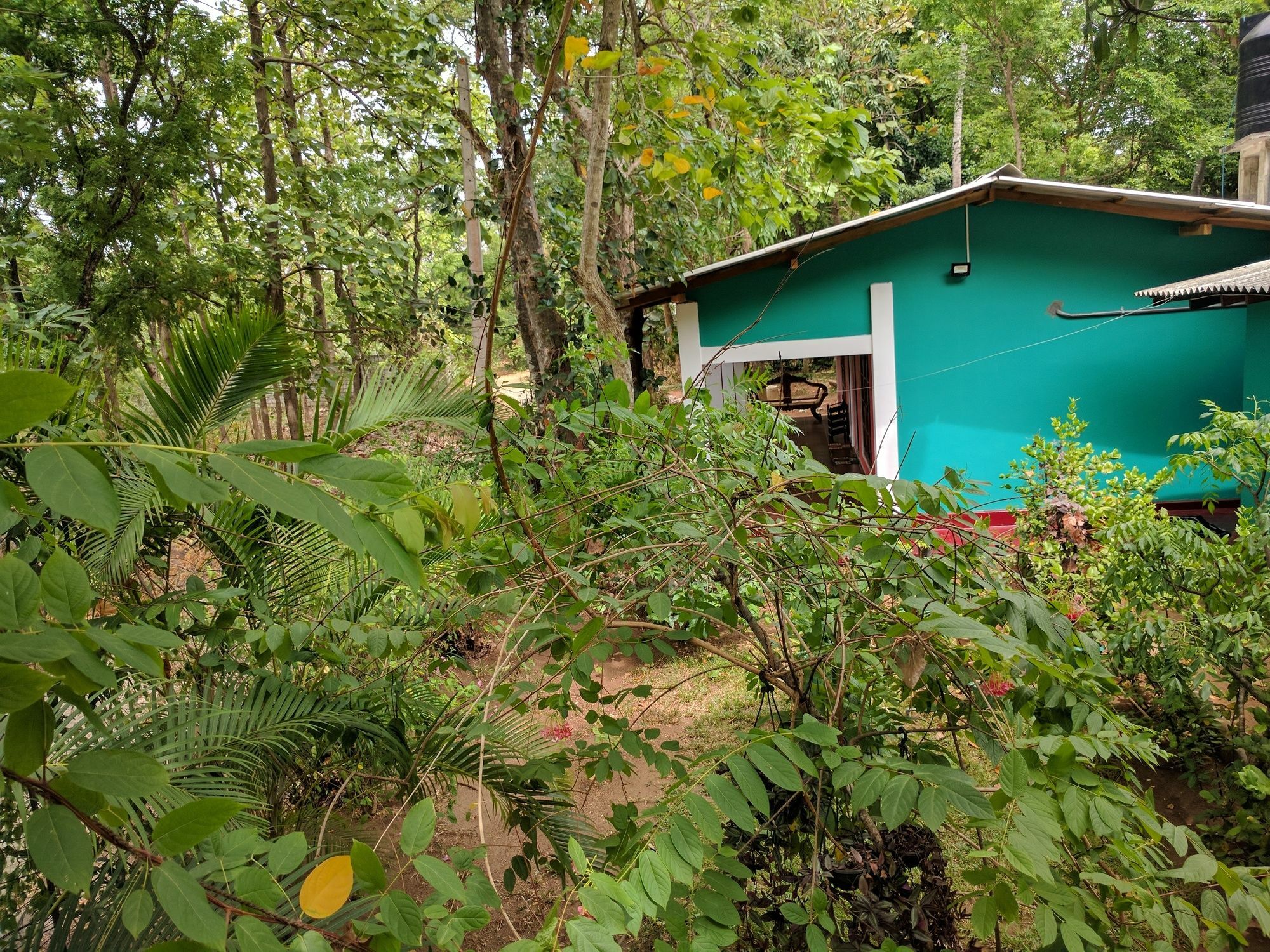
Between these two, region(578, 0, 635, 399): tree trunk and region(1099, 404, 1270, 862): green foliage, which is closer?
region(1099, 404, 1270, 862): green foliage

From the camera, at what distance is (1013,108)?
1892 cm

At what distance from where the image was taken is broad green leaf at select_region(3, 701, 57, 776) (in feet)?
2.25

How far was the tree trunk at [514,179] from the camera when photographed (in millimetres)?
5488

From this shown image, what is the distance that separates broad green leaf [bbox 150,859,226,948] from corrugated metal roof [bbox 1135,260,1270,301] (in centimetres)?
611

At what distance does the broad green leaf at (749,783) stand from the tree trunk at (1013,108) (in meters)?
21.4

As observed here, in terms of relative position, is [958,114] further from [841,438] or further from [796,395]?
[841,438]

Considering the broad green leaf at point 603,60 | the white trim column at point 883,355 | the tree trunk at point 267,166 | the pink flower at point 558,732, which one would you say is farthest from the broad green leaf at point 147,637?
the white trim column at point 883,355

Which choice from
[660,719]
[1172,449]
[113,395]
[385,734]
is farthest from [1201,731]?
[113,395]

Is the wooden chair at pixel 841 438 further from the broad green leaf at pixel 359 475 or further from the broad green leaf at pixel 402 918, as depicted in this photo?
the broad green leaf at pixel 359 475

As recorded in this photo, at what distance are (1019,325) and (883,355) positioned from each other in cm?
121

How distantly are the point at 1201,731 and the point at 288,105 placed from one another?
8286 millimetres

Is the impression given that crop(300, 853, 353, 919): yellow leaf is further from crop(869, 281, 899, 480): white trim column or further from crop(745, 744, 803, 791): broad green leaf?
crop(869, 281, 899, 480): white trim column

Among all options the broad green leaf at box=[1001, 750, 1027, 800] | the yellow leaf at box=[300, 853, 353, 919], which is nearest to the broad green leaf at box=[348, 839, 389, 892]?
the yellow leaf at box=[300, 853, 353, 919]

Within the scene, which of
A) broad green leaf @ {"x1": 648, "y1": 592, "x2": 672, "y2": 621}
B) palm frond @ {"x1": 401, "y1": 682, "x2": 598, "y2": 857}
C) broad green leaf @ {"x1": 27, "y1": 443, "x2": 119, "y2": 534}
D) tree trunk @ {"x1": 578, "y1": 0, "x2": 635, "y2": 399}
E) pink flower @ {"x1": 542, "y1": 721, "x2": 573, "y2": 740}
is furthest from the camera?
pink flower @ {"x1": 542, "y1": 721, "x2": 573, "y2": 740}
